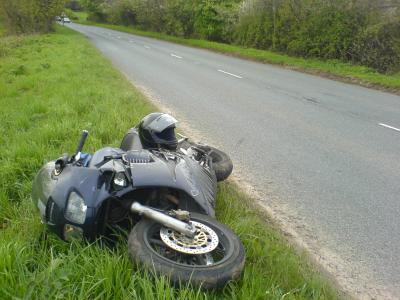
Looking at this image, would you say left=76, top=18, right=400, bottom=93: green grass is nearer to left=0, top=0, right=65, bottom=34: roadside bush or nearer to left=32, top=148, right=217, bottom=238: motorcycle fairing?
left=32, top=148, right=217, bottom=238: motorcycle fairing

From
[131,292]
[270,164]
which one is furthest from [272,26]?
[131,292]

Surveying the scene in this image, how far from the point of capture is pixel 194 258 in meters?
2.94

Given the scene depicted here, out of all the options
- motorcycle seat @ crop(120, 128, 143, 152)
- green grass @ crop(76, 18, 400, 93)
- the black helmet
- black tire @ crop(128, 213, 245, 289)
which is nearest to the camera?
black tire @ crop(128, 213, 245, 289)

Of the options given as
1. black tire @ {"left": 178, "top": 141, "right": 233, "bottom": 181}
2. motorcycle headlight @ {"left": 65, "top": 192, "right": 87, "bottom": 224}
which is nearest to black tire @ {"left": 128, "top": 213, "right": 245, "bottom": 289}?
motorcycle headlight @ {"left": 65, "top": 192, "right": 87, "bottom": 224}

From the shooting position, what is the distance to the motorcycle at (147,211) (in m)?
2.75

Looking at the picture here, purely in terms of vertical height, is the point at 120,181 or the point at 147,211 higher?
the point at 120,181

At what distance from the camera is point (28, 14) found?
36.3m


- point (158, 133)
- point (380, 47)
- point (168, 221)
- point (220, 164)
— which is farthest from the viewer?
point (380, 47)

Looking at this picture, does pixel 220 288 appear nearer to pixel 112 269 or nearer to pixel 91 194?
pixel 112 269

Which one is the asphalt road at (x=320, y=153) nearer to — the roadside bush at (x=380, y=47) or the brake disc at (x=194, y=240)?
the brake disc at (x=194, y=240)

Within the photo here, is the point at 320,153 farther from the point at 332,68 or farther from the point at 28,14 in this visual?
the point at 28,14

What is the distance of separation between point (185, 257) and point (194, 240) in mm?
153

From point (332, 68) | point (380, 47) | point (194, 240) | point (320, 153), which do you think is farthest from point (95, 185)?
point (380, 47)

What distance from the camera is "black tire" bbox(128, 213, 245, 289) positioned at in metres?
2.64
